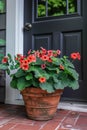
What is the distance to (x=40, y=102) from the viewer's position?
5.58ft

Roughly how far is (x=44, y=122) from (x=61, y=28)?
1120mm

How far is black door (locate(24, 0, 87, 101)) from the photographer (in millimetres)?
2201

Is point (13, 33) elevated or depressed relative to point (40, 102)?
elevated

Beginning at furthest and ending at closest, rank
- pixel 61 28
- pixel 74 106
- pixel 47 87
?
pixel 61 28 < pixel 74 106 < pixel 47 87

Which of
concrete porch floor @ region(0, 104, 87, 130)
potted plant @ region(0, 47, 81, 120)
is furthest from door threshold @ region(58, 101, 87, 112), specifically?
potted plant @ region(0, 47, 81, 120)

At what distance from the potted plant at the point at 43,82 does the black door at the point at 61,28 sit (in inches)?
19.5

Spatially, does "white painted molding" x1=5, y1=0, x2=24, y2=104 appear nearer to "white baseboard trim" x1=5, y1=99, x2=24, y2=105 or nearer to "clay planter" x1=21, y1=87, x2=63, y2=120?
"white baseboard trim" x1=5, y1=99, x2=24, y2=105

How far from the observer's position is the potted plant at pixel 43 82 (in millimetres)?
1638

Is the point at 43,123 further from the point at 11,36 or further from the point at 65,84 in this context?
the point at 11,36

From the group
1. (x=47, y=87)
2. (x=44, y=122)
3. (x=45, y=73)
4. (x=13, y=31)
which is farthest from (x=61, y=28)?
(x=44, y=122)

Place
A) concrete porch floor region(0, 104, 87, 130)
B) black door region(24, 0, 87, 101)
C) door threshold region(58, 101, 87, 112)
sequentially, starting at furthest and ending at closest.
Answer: black door region(24, 0, 87, 101), door threshold region(58, 101, 87, 112), concrete porch floor region(0, 104, 87, 130)

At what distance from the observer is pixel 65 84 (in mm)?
1687

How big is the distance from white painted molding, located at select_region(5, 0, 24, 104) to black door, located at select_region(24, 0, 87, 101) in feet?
0.27

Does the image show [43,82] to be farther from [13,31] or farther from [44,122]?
[13,31]
